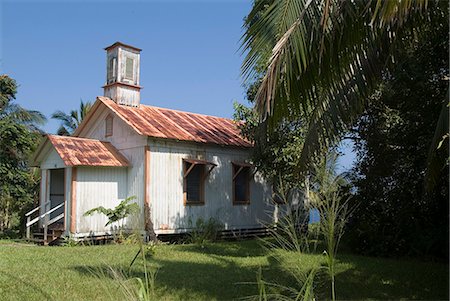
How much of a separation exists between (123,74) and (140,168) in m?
4.25

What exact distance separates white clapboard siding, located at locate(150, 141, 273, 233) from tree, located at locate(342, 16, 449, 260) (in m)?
4.97

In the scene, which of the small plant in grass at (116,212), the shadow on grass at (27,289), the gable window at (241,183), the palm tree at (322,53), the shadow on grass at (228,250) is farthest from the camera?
the gable window at (241,183)

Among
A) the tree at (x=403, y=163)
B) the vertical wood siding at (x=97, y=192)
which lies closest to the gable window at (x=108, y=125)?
the vertical wood siding at (x=97, y=192)

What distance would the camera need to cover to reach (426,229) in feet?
33.8

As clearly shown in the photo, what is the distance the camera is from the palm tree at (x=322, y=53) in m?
4.44

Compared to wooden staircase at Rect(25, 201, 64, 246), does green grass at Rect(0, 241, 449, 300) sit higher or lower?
lower

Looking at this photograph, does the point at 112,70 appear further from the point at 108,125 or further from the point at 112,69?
the point at 108,125

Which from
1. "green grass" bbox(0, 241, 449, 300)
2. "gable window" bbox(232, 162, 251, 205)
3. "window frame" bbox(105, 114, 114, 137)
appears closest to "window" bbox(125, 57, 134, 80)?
"window frame" bbox(105, 114, 114, 137)

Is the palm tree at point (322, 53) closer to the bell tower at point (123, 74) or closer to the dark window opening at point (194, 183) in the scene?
the dark window opening at point (194, 183)

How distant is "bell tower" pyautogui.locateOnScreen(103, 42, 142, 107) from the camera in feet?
56.7

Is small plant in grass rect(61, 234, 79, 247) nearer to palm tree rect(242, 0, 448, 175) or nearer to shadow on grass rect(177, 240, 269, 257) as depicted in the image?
shadow on grass rect(177, 240, 269, 257)

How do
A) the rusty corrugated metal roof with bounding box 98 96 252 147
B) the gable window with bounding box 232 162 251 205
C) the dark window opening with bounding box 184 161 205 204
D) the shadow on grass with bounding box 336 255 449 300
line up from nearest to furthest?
the shadow on grass with bounding box 336 255 449 300, the rusty corrugated metal roof with bounding box 98 96 252 147, the dark window opening with bounding box 184 161 205 204, the gable window with bounding box 232 162 251 205

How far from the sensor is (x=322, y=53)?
5098 mm

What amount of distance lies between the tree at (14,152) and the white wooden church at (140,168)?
7.18 ft
